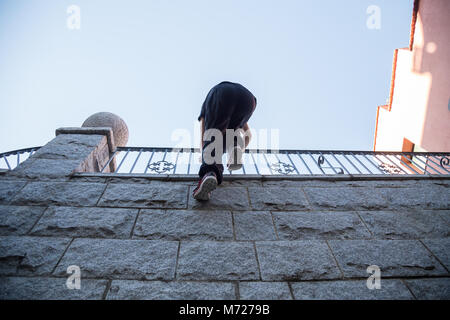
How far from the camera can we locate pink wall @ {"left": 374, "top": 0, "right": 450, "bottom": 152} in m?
7.54

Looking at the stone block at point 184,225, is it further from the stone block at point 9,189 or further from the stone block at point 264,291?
the stone block at point 9,189

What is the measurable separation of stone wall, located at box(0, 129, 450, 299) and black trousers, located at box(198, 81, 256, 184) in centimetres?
47

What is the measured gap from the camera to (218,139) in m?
2.52

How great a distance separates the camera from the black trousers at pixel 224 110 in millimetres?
2529

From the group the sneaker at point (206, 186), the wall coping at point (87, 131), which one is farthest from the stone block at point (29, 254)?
the wall coping at point (87, 131)

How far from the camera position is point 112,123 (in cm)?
464

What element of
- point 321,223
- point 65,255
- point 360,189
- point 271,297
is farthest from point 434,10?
point 65,255

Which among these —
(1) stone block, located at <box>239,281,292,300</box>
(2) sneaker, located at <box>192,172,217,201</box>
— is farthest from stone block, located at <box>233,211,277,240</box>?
(1) stone block, located at <box>239,281,292,300</box>

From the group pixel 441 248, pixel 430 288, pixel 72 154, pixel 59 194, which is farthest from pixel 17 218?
pixel 441 248

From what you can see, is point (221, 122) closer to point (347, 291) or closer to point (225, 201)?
point (225, 201)

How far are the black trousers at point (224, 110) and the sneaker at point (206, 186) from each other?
5cm

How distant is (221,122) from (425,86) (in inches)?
349
